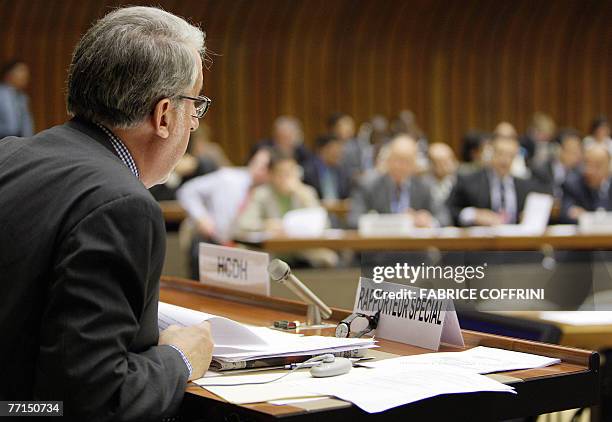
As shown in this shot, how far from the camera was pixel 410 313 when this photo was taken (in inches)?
88.6

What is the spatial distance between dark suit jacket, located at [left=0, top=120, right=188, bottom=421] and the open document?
181mm

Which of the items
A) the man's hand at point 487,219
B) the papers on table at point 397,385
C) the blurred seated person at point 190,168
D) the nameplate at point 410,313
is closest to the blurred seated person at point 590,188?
the man's hand at point 487,219

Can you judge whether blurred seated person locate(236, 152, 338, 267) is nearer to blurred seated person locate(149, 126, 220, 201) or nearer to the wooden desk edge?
blurred seated person locate(149, 126, 220, 201)

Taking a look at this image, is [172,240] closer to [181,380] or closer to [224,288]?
[224,288]

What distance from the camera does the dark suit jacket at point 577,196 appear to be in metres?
9.14

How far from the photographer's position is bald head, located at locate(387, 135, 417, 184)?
27.3 feet

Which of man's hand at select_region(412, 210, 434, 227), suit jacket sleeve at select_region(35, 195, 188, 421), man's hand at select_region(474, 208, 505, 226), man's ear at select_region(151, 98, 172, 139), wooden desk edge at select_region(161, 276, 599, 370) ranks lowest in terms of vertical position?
man's hand at select_region(474, 208, 505, 226)

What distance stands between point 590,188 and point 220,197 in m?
3.53

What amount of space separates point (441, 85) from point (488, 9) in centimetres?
131

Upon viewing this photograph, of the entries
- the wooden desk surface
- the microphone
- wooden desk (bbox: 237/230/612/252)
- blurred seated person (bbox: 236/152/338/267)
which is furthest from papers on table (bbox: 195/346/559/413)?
the wooden desk surface

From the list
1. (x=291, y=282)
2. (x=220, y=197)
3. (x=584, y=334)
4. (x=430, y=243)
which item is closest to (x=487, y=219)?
(x=430, y=243)

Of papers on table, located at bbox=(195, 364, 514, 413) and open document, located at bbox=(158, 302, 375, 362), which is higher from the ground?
open document, located at bbox=(158, 302, 375, 362)

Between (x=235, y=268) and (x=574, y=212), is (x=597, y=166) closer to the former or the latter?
(x=574, y=212)

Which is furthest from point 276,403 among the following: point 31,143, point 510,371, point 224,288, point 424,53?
point 424,53
